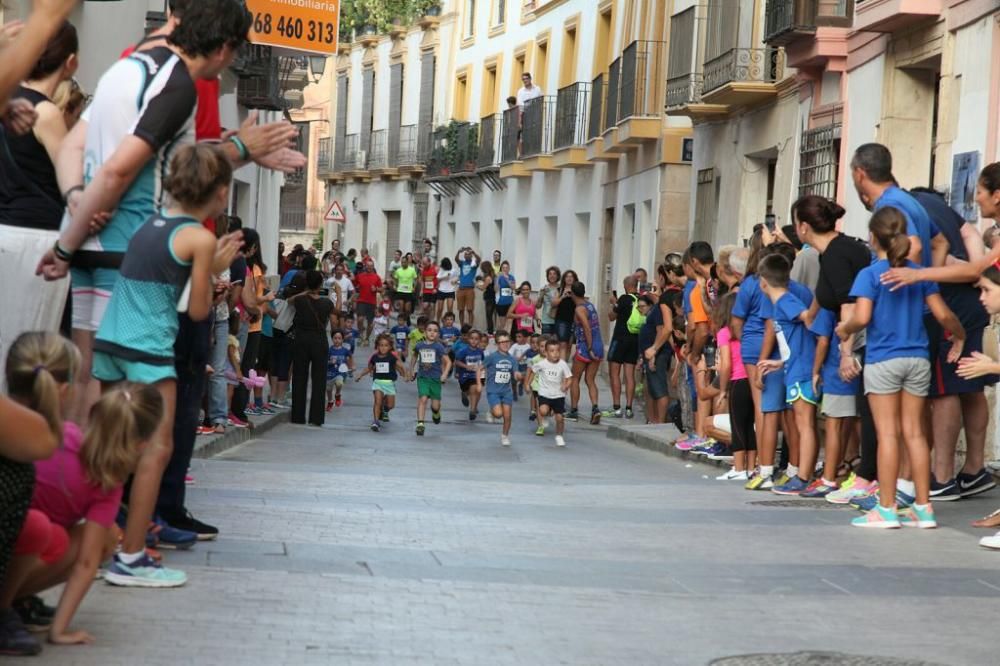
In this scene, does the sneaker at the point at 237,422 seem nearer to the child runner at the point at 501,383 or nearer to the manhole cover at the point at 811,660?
the child runner at the point at 501,383

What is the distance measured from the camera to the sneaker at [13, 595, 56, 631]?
5848mm

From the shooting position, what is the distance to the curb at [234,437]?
1538cm

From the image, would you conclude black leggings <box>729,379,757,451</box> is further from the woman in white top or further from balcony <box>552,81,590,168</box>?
the woman in white top

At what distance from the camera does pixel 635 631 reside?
22.1 feet

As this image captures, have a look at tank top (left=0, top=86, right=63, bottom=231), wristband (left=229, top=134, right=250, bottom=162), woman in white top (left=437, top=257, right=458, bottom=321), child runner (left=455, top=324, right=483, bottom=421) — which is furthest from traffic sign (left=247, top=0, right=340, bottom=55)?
woman in white top (left=437, top=257, right=458, bottom=321)

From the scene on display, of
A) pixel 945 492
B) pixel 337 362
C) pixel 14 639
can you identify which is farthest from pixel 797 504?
pixel 337 362

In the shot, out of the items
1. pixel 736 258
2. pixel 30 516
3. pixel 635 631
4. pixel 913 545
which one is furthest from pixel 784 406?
pixel 30 516

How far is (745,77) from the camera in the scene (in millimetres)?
25000

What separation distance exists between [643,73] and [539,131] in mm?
8461

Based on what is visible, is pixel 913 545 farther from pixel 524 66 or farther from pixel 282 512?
pixel 524 66

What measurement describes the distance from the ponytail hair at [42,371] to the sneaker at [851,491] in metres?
7.23

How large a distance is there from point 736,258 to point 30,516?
10.1 meters

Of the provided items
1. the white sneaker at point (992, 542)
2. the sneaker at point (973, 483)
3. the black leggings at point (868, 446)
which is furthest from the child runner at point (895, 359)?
the sneaker at point (973, 483)

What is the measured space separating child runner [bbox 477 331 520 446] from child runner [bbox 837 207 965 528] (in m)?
10.8
